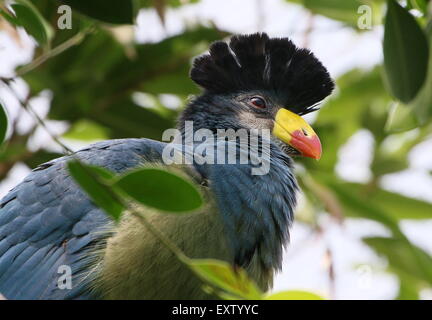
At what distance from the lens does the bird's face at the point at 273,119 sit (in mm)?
3936

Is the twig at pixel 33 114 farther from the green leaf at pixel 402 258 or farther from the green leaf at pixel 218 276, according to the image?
the green leaf at pixel 402 258

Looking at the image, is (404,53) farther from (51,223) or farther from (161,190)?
(51,223)

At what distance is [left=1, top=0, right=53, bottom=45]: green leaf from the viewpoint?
1905 millimetres

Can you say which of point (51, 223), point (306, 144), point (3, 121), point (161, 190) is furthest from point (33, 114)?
point (306, 144)

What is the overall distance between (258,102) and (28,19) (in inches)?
93.5

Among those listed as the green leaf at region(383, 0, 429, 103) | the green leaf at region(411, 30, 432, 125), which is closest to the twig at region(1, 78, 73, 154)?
the green leaf at region(383, 0, 429, 103)

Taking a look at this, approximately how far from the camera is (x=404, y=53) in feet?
5.94

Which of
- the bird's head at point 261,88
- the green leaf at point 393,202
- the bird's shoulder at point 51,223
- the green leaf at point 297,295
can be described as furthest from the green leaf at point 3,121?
the green leaf at point 393,202

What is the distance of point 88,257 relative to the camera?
306 centimetres

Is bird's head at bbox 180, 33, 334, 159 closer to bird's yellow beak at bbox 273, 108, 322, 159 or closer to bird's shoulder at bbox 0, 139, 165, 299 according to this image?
bird's yellow beak at bbox 273, 108, 322, 159

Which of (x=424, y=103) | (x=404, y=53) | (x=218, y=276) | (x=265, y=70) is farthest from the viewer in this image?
(x=265, y=70)

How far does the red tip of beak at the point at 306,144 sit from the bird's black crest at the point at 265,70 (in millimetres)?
348

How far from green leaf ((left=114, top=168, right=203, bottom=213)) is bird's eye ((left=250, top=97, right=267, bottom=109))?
2.79 m
